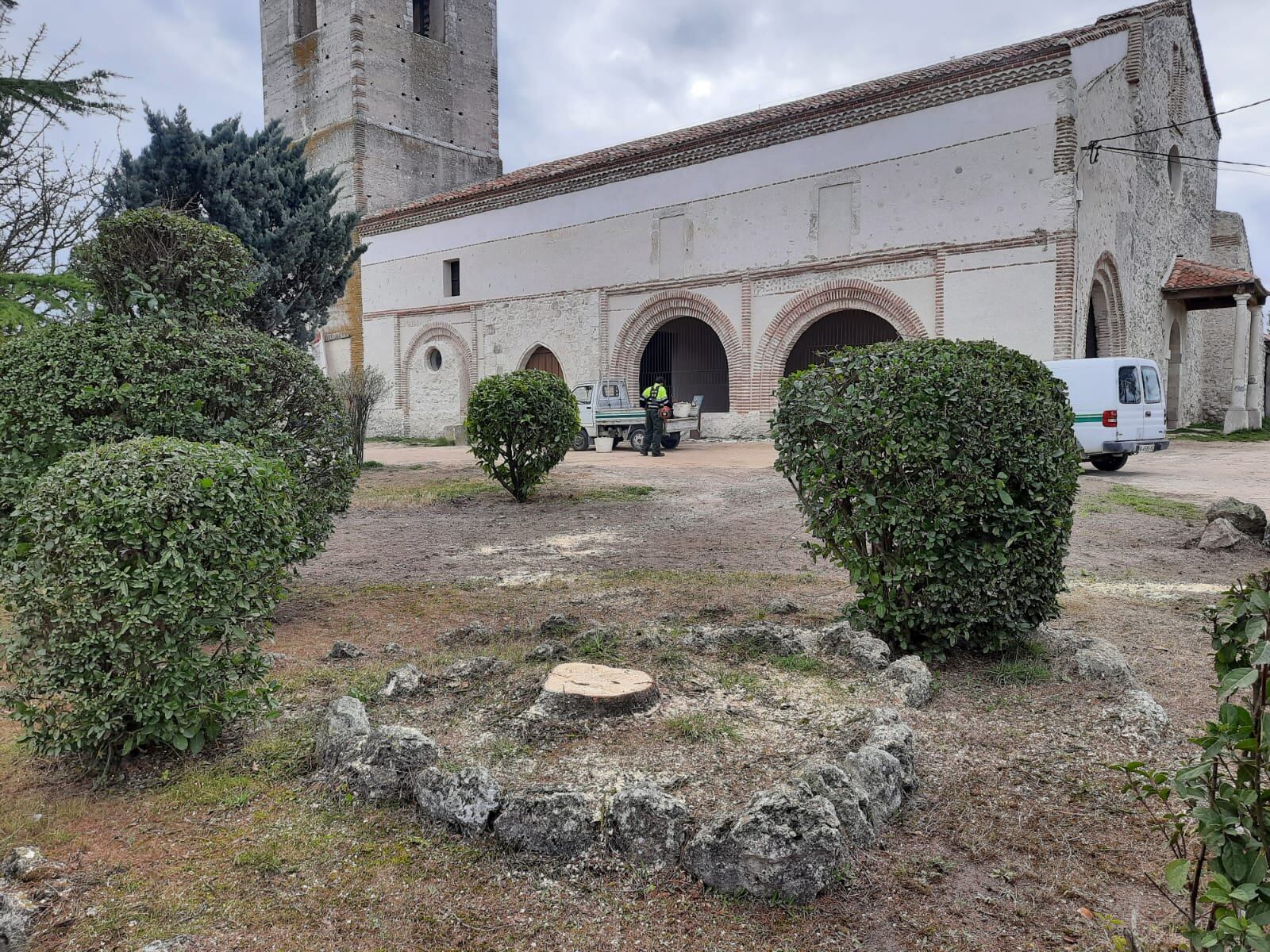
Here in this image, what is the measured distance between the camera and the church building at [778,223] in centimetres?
1636

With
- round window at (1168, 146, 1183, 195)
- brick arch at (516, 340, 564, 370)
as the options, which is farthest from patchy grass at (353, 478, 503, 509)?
round window at (1168, 146, 1183, 195)

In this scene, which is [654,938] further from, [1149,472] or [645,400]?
[645,400]

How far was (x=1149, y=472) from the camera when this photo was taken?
1370 cm

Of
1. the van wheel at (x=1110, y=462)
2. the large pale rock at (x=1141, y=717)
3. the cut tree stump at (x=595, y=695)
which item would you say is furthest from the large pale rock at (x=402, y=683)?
the van wheel at (x=1110, y=462)

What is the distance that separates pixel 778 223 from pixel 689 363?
18.8 feet

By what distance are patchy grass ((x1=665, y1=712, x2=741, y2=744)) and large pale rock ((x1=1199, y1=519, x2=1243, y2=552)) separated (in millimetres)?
6426

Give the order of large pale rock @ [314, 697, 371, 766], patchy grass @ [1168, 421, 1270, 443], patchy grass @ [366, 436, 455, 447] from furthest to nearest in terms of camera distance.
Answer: patchy grass @ [366, 436, 455, 447] < patchy grass @ [1168, 421, 1270, 443] < large pale rock @ [314, 697, 371, 766]

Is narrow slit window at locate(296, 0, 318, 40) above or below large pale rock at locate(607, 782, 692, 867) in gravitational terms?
above

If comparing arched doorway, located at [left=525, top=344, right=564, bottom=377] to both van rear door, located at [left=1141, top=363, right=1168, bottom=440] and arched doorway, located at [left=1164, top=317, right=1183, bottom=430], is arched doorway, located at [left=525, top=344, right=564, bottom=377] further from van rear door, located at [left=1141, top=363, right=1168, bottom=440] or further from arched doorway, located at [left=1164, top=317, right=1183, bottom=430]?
arched doorway, located at [left=1164, top=317, right=1183, bottom=430]

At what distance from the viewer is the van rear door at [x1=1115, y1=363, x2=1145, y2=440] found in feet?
43.8

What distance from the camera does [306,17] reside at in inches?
1160

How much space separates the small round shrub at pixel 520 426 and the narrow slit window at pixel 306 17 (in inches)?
991

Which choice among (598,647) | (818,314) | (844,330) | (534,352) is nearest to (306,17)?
(534,352)

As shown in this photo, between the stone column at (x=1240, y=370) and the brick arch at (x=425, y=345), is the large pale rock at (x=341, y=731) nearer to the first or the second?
the brick arch at (x=425, y=345)
